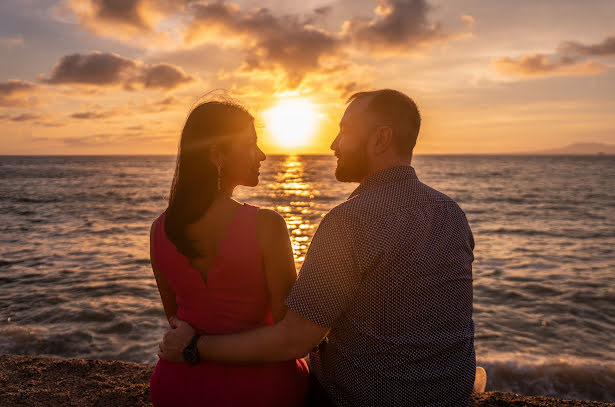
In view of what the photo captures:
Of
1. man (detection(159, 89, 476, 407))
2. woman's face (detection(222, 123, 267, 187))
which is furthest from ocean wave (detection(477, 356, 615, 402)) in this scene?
woman's face (detection(222, 123, 267, 187))

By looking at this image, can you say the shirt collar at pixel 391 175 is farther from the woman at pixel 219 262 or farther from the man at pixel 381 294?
the woman at pixel 219 262

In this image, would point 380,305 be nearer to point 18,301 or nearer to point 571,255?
point 18,301

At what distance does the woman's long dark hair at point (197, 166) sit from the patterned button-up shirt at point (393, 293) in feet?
2.01

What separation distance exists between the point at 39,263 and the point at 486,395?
37.7 feet

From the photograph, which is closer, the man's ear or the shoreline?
the man's ear

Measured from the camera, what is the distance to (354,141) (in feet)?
6.94

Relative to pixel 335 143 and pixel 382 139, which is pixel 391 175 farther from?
pixel 335 143

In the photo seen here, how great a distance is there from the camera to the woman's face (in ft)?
6.99

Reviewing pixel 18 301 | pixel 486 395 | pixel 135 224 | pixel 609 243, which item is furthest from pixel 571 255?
pixel 135 224

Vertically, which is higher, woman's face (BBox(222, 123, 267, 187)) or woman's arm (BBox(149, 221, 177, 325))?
woman's face (BBox(222, 123, 267, 187))

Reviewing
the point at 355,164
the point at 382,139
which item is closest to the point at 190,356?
the point at 355,164

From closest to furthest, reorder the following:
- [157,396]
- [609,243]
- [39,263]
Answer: [157,396] < [39,263] < [609,243]

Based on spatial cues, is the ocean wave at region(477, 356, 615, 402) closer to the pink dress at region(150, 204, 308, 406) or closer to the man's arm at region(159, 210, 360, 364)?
the pink dress at region(150, 204, 308, 406)

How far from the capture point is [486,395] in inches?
141
